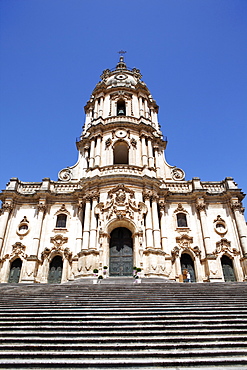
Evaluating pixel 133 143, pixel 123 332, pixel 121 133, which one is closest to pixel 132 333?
pixel 123 332

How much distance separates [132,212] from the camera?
23.0 metres

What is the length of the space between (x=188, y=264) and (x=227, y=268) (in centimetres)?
341

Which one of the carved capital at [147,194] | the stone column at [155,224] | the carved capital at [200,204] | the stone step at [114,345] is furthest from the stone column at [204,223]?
the stone step at [114,345]

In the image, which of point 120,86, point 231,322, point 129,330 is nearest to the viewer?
point 129,330

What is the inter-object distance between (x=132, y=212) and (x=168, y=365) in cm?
1734

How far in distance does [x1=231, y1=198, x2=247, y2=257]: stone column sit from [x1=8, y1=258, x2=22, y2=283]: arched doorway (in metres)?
20.0

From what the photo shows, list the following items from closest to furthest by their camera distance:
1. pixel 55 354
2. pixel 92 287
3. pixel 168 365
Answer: pixel 168 365, pixel 55 354, pixel 92 287

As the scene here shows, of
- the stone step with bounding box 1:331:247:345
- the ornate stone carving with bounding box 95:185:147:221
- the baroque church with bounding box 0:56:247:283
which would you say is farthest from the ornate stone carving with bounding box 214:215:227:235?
the stone step with bounding box 1:331:247:345

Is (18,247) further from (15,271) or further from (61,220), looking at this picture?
(61,220)

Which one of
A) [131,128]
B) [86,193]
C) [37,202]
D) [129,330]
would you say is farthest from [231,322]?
[131,128]

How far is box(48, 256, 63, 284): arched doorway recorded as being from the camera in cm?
2303

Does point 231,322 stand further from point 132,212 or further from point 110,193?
point 110,193

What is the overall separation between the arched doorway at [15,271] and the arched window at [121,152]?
1514cm

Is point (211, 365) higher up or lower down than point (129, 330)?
lower down
